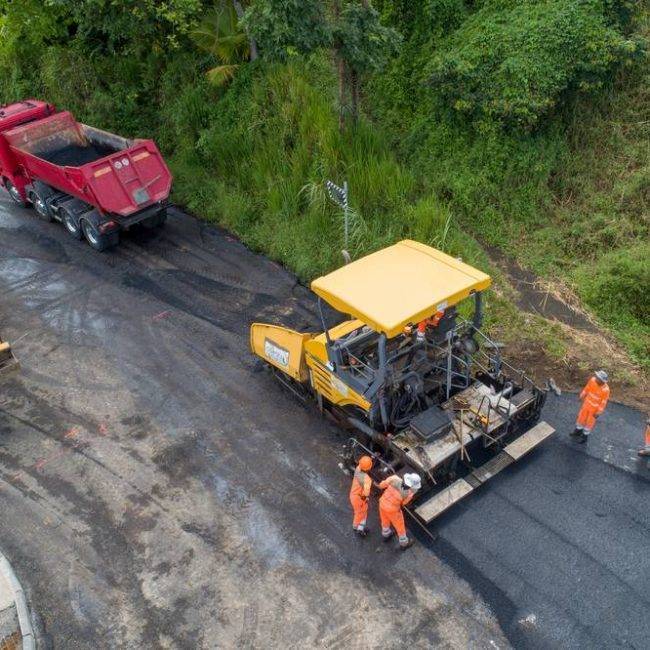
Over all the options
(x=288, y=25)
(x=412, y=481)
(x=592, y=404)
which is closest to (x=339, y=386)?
(x=412, y=481)

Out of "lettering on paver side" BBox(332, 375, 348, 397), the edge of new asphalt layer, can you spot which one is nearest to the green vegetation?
"lettering on paver side" BBox(332, 375, 348, 397)

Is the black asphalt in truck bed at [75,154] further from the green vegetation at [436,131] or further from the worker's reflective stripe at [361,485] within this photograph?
the worker's reflective stripe at [361,485]

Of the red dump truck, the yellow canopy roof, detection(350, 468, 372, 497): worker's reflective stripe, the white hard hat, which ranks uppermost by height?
the yellow canopy roof

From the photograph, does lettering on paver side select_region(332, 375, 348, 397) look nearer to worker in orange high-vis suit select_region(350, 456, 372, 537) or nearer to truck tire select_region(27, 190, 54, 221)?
worker in orange high-vis suit select_region(350, 456, 372, 537)

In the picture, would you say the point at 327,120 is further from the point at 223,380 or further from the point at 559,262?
the point at 223,380

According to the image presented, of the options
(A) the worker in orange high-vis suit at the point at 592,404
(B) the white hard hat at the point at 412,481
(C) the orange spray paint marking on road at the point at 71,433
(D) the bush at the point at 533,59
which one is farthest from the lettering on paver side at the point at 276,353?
(D) the bush at the point at 533,59

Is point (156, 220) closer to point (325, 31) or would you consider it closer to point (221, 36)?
point (221, 36)
